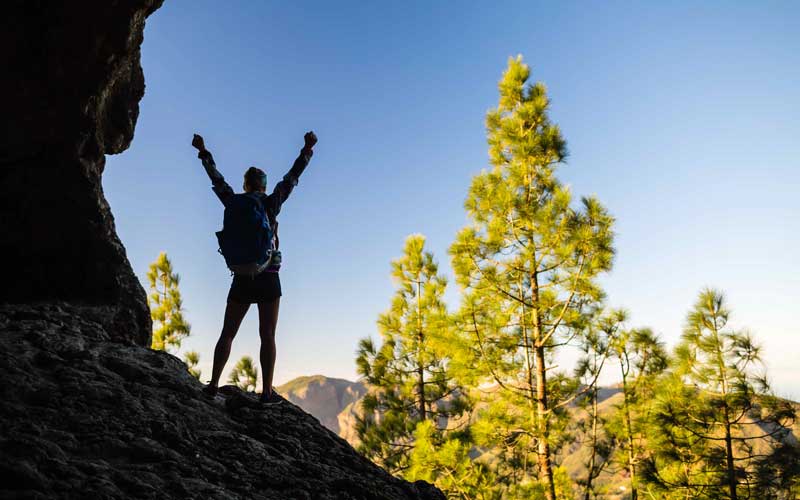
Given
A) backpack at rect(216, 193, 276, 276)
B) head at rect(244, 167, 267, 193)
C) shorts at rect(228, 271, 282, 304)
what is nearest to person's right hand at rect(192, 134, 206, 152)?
head at rect(244, 167, 267, 193)

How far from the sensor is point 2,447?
187 cm

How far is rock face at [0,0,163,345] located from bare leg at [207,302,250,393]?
1344 mm

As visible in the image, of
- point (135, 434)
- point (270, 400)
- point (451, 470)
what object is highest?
point (270, 400)

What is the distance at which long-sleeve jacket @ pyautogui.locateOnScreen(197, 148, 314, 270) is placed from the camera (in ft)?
11.7

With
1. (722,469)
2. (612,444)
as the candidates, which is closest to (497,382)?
(722,469)

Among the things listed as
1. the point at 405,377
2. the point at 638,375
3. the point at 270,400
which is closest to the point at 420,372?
the point at 405,377

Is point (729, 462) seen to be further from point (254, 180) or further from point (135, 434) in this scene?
point (135, 434)

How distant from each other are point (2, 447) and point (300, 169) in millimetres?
2465

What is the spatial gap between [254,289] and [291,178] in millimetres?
874

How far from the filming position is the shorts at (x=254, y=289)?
346 centimetres

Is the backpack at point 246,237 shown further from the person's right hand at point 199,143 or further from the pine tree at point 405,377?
the pine tree at point 405,377

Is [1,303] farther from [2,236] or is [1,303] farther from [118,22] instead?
[118,22]

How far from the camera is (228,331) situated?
3.50 meters

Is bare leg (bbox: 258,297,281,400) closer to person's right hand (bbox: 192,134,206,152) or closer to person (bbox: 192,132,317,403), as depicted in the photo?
person (bbox: 192,132,317,403)
